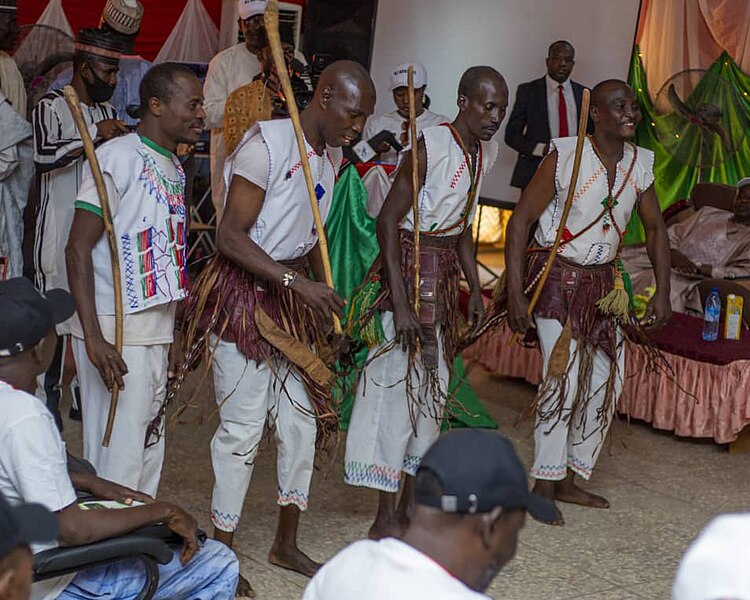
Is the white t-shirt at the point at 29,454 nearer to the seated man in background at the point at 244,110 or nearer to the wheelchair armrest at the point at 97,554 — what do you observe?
the wheelchair armrest at the point at 97,554

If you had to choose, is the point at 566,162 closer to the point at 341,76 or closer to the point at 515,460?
the point at 341,76

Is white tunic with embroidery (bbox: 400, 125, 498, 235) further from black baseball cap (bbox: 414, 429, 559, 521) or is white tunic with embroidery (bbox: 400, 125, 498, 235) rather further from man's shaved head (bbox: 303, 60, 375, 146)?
black baseball cap (bbox: 414, 429, 559, 521)

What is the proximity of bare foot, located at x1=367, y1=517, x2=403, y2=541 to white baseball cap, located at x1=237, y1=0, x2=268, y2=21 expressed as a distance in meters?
2.81

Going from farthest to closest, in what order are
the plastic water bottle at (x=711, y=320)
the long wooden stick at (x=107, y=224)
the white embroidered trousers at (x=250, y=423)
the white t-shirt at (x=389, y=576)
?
the plastic water bottle at (x=711, y=320) < the white embroidered trousers at (x=250, y=423) < the long wooden stick at (x=107, y=224) < the white t-shirt at (x=389, y=576)

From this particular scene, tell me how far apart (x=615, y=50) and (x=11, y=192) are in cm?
420

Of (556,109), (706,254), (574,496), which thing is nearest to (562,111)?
(556,109)

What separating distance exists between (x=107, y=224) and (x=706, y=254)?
5.01 m

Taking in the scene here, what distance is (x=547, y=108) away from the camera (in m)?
7.69

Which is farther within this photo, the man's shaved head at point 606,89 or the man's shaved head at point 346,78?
the man's shaved head at point 606,89

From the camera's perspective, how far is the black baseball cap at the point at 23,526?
1.85 metres

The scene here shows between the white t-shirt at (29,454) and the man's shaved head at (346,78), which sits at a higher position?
the man's shaved head at (346,78)

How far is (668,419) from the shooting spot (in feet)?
19.4

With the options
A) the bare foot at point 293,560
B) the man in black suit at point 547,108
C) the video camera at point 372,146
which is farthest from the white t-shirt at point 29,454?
the man in black suit at point 547,108

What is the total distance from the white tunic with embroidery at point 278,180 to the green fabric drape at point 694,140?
173 inches
